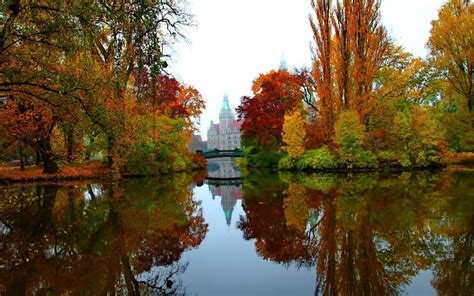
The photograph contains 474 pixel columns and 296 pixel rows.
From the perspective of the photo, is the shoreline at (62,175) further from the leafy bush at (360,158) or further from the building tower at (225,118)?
the building tower at (225,118)

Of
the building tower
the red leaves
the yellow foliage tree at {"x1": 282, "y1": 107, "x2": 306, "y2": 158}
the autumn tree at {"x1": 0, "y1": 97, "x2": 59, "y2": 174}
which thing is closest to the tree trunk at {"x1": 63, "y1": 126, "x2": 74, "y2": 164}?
the autumn tree at {"x1": 0, "y1": 97, "x2": 59, "y2": 174}

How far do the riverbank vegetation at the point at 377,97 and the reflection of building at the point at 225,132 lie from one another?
305ft

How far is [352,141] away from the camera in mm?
23219

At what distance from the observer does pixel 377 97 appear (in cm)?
2664

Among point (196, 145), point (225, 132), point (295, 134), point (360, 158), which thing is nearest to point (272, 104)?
point (295, 134)

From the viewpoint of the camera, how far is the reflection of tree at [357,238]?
4629 mm

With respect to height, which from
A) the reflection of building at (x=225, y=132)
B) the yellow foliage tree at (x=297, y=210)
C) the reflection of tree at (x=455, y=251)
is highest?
the reflection of building at (x=225, y=132)

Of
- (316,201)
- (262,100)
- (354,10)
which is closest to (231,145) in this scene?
(262,100)

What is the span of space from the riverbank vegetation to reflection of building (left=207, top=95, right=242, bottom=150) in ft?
305

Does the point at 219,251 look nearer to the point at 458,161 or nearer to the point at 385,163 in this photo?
the point at 385,163

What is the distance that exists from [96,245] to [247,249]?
2832mm

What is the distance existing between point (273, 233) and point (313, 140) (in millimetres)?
21393

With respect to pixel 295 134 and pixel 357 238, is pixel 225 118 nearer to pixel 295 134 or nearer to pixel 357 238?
pixel 295 134

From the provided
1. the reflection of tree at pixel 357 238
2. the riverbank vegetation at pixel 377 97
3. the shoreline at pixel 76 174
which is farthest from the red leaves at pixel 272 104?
the reflection of tree at pixel 357 238
